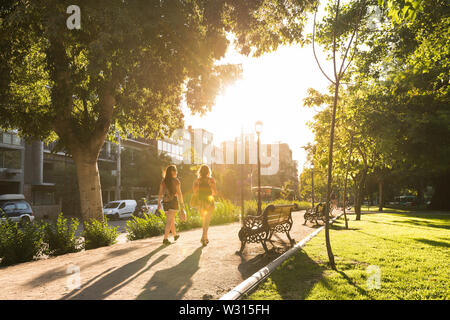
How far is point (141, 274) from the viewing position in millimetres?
5254

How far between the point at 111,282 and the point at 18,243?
13.1ft

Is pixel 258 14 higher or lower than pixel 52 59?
higher

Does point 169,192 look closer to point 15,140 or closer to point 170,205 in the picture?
point 170,205

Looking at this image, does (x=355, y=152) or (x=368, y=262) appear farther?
(x=355, y=152)

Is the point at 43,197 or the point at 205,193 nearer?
the point at 205,193

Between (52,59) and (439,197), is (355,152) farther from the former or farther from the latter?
(439,197)

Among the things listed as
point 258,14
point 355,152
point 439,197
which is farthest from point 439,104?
point 258,14

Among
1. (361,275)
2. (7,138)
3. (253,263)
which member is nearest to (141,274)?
(253,263)

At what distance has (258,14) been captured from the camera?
9859mm

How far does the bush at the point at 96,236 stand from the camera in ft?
29.1

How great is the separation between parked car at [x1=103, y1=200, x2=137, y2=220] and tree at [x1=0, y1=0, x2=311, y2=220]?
58.5 feet

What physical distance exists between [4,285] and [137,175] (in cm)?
3716

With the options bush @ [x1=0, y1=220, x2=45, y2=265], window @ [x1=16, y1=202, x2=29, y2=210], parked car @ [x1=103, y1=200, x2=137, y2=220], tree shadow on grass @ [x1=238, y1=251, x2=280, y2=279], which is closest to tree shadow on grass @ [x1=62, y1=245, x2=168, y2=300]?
tree shadow on grass @ [x1=238, y1=251, x2=280, y2=279]

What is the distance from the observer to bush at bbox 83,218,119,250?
8.86 m
